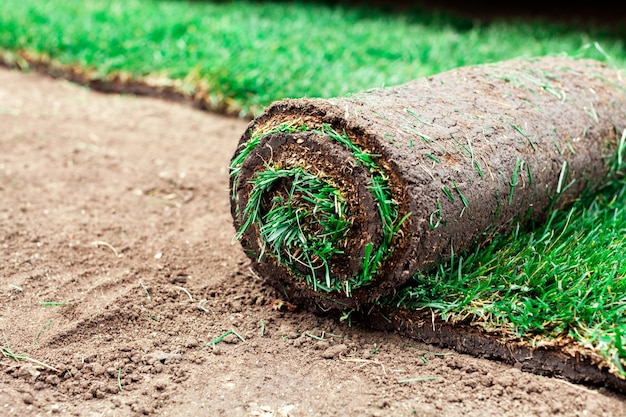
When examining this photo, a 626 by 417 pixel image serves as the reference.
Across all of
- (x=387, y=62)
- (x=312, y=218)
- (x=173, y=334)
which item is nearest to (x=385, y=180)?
(x=312, y=218)

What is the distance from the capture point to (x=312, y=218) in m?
2.41

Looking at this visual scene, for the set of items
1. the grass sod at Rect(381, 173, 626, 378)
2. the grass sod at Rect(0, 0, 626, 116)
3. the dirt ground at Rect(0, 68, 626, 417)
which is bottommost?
the dirt ground at Rect(0, 68, 626, 417)

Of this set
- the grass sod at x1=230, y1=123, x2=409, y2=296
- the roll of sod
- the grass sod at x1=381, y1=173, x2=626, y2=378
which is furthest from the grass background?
the grass sod at x1=230, y1=123, x2=409, y2=296

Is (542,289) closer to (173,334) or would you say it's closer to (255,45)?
(173,334)

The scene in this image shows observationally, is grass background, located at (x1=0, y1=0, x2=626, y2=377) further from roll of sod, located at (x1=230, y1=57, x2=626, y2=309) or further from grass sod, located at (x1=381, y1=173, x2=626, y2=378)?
roll of sod, located at (x1=230, y1=57, x2=626, y2=309)

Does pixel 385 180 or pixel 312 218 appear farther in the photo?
pixel 312 218

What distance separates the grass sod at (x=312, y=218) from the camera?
228cm

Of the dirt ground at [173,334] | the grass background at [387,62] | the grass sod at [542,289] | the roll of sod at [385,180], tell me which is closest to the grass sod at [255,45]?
the grass background at [387,62]

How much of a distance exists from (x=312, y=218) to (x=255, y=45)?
11.2 feet

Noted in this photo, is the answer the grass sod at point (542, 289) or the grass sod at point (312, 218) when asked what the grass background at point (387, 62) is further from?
the grass sod at point (312, 218)

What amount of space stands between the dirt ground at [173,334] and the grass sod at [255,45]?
122cm

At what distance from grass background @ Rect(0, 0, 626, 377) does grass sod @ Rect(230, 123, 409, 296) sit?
0.31 meters

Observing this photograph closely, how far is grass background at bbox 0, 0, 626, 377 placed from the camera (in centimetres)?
238

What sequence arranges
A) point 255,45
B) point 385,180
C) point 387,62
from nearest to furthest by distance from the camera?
1. point 385,180
2. point 387,62
3. point 255,45
